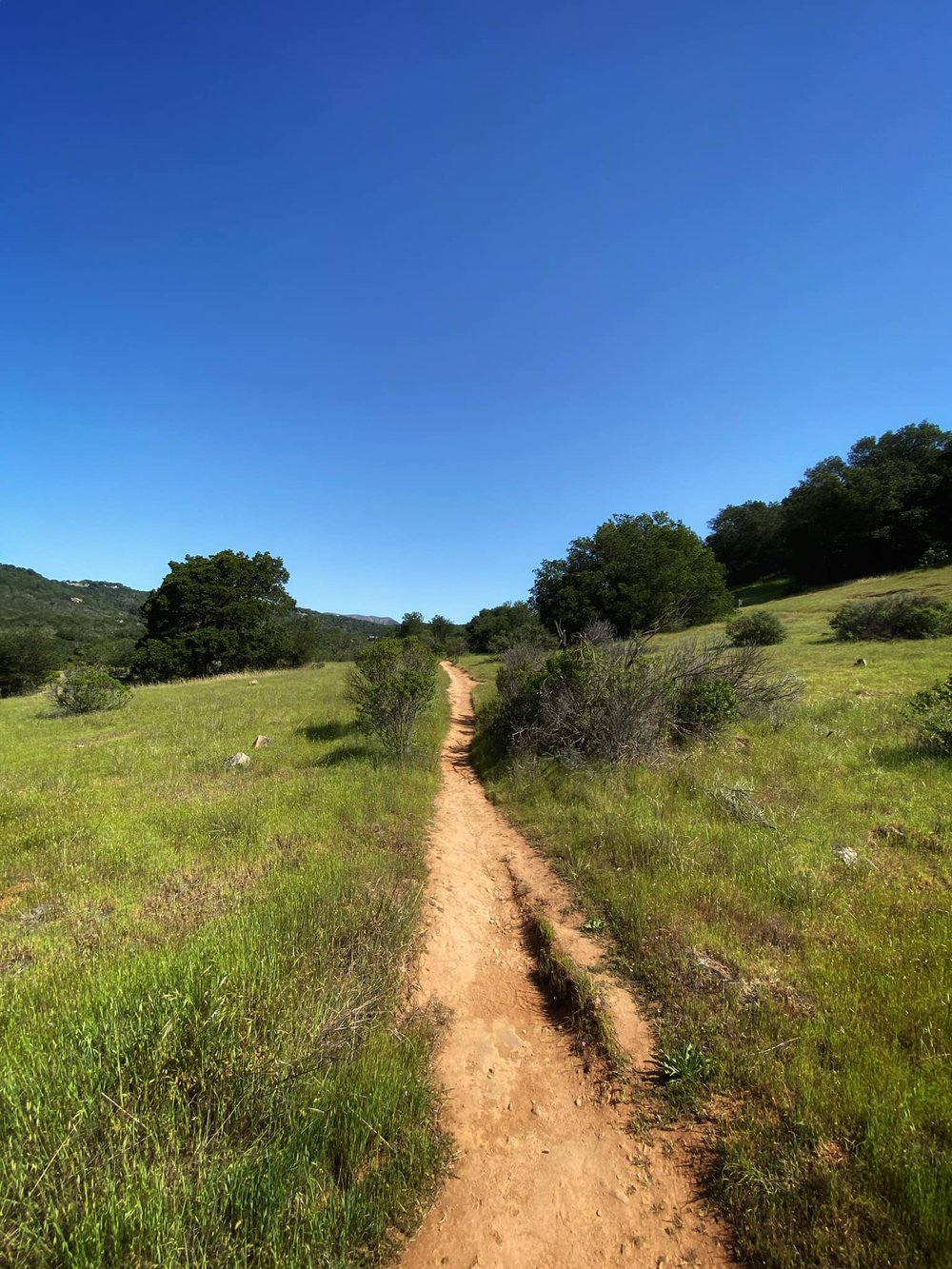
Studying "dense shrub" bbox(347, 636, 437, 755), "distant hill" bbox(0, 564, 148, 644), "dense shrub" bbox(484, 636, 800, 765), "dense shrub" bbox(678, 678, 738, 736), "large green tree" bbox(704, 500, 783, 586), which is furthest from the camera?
"distant hill" bbox(0, 564, 148, 644)

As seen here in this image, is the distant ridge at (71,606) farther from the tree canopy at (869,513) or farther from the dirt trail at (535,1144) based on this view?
the dirt trail at (535,1144)

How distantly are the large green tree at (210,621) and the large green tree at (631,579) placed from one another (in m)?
24.7

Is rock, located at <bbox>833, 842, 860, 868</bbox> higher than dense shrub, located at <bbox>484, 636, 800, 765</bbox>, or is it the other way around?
dense shrub, located at <bbox>484, 636, 800, 765</bbox>

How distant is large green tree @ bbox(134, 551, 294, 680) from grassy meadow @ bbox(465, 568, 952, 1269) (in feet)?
125

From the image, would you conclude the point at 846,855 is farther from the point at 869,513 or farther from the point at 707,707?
the point at 869,513

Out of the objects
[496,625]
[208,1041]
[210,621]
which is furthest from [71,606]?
[208,1041]

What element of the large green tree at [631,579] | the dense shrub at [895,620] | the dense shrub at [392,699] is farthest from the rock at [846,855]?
the large green tree at [631,579]

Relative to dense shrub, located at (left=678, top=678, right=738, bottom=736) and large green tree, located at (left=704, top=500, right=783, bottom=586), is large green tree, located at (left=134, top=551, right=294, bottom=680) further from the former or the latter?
large green tree, located at (left=704, top=500, right=783, bottom=586)

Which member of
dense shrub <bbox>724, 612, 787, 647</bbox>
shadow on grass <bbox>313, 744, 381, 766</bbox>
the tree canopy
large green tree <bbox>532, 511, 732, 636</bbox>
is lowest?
shadow on grass <bbox>313, 744, 381, 766</bbox>

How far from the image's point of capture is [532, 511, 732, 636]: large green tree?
33250mm

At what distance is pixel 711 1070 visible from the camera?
3.24 metres

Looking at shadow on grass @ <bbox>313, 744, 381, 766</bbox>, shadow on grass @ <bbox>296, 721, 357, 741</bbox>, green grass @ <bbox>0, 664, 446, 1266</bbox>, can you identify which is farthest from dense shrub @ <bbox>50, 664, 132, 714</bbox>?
green grass @ <bbox>0, 664, 446, 1266</bbox>

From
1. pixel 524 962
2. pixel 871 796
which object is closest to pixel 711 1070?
pixel 524 962

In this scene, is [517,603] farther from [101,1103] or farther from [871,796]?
[101,1103]
